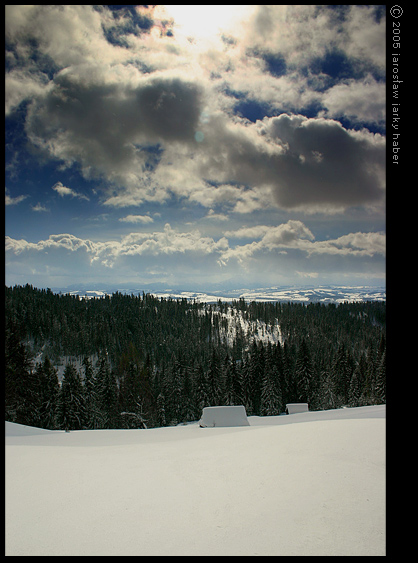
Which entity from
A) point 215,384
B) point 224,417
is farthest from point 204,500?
point 215,384

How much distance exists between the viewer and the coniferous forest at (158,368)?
4688cm

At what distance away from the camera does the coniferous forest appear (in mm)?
46875

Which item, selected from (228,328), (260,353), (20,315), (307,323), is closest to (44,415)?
(260,353)

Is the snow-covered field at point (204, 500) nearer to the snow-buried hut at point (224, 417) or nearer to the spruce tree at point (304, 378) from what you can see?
the snow-buried hut at point (224, 417)

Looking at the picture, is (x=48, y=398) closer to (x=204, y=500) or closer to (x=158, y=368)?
(x=158, y=368)

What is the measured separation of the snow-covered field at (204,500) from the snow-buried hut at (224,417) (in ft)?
82.8

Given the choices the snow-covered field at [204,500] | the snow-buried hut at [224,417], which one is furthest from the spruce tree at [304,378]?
the snow-covered field at [204,500]

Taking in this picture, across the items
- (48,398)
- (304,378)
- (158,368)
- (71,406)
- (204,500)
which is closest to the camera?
(204,500)

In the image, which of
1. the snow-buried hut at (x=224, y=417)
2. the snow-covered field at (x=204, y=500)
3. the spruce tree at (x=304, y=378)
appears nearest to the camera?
the snow-covered field at (x=204, y=500)

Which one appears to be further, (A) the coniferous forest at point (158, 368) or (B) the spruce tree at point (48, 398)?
(B) the spruce tree at point (48, 398)

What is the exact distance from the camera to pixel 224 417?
32.7 metres

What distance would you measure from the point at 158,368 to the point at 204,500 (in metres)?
89.2

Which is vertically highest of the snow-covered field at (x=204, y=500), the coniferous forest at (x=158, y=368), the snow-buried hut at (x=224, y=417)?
the snow-covered field at (x=204, y=500)
